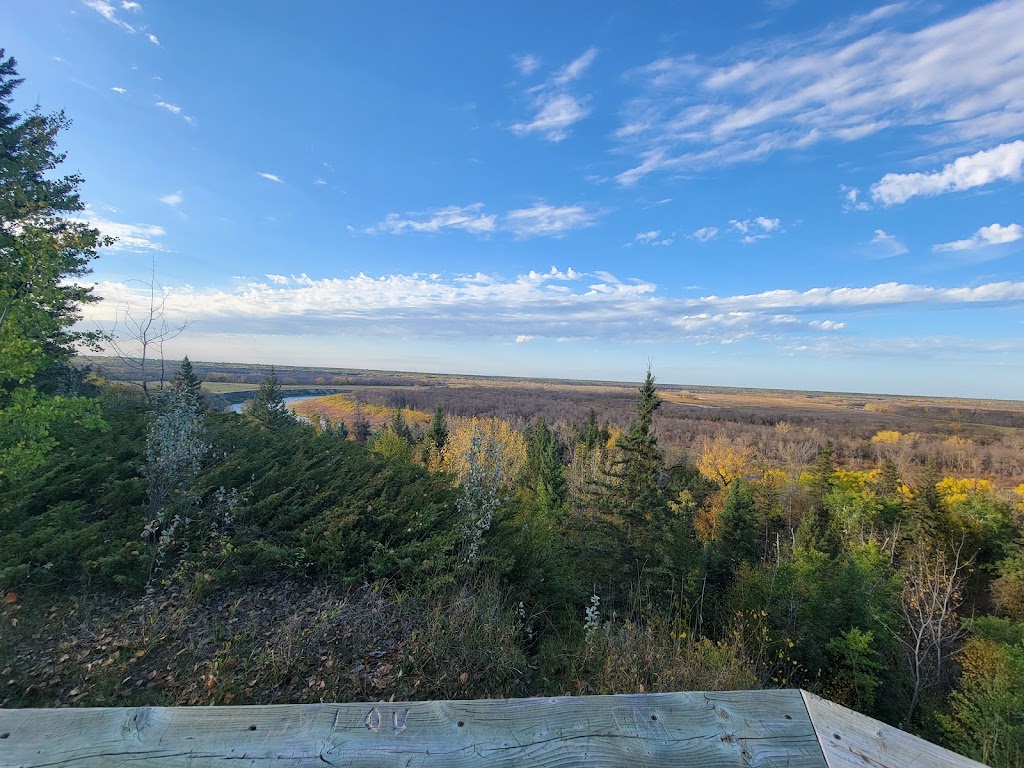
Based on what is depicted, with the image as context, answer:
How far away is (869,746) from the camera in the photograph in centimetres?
130

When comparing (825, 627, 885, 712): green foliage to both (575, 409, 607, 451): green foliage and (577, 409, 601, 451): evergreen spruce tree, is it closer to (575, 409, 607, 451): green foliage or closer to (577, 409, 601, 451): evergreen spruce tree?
(575, 409, 607, 451): green foliage

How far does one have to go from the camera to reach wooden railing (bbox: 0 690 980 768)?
1222 mm

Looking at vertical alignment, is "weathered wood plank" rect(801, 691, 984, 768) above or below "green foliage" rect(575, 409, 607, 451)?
above

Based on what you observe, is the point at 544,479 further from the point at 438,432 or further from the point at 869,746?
the point at 869,746

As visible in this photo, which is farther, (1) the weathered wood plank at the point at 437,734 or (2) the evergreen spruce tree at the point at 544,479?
(2) the evergreen spruce tree at the point at 544,479

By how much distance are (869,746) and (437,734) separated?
1217 mm

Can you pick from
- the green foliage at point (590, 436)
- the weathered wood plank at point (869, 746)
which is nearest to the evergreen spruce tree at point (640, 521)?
the weathered wood plank at point (869, 746)

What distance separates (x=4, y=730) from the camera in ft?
3.98

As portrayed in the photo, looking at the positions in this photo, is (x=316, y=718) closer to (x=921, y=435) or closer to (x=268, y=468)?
(x=268, y=468)

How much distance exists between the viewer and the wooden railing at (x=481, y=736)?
4.01 feet

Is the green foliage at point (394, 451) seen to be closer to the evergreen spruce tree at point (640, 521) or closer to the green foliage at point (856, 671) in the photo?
the evergreen spruce tree at point (640, 521)

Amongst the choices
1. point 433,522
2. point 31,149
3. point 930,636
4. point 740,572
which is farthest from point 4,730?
point 930,636

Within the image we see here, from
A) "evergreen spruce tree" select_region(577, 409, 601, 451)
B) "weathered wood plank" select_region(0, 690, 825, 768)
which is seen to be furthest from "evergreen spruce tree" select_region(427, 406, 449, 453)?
"weathered wood plank" select_region(0, 690, 825, 768)

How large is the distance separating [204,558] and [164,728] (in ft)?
18.1
